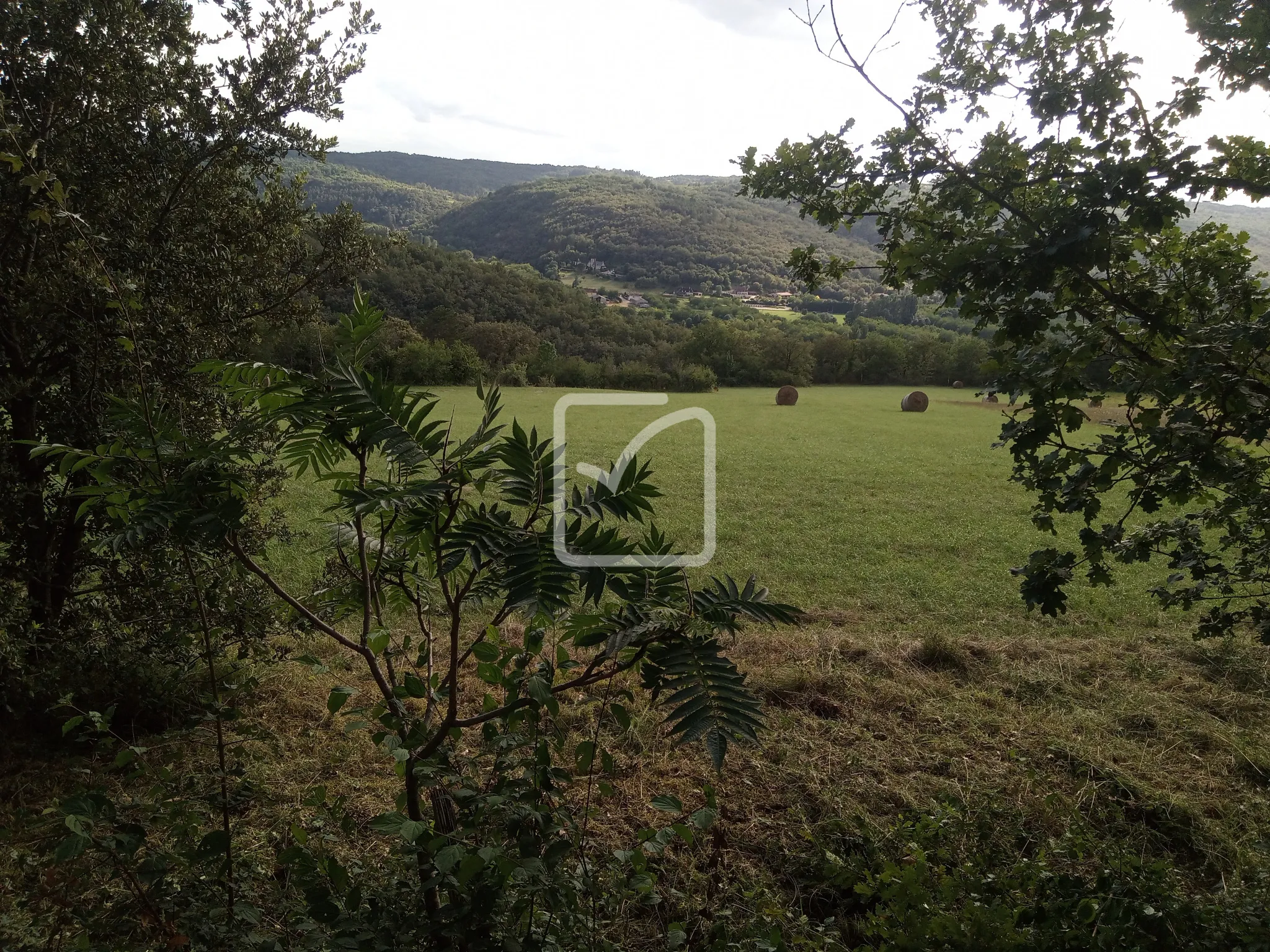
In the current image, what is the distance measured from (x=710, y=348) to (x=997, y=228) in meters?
47.0

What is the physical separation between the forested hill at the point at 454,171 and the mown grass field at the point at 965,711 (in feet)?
292

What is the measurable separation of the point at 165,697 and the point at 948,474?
15.0 m

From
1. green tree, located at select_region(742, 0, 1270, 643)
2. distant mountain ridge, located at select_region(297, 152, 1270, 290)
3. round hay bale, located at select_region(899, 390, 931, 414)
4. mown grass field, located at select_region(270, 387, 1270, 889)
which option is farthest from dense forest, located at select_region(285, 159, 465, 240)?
green tree, located at select_region(742, 0, 1270, 643)

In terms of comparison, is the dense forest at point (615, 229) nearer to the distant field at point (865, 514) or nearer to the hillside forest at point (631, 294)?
the hillside forest at point (631, 294)

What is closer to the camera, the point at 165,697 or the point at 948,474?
the point at 165,697

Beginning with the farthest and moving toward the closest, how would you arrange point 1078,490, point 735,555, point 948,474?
point 948,474, point 735,555, point 1078,490

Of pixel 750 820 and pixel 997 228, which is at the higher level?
pixel 997 228

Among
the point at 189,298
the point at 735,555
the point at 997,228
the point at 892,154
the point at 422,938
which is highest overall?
the point at 892,154

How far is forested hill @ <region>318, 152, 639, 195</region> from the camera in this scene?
98.4 m

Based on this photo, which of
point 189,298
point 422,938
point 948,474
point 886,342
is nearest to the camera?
point 422,938

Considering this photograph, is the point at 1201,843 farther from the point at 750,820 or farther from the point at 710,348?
the point at 710,348

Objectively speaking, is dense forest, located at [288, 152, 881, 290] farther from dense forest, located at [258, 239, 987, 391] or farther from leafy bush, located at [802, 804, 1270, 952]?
leafy bush, located at [802, 804, 1270, 952]

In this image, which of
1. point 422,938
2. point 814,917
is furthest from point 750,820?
point 422,938

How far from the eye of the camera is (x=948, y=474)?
1526cm
